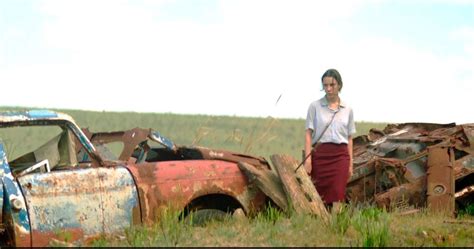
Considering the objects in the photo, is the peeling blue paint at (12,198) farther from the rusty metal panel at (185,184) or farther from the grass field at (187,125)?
the grass field at (187,125)

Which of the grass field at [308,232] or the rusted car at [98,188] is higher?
the rusted car at [98,188]

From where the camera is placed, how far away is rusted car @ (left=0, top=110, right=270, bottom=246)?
267 inches

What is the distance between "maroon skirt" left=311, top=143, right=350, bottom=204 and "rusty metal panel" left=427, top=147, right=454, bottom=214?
213 cm

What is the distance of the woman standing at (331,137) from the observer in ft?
26.5

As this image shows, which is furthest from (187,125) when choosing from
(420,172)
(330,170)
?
(330,170)

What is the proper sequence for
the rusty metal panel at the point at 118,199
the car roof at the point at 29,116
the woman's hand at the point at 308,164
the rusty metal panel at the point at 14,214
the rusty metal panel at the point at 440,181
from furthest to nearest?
the rusty metal panel at the point at 440,181
the woman's hand at the point at 308,164
the car roof at the point at 29,116
the rusty metal panel at the point at 118,199
the rusty metal panel at the point at 14,214

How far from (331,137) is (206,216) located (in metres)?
1.58

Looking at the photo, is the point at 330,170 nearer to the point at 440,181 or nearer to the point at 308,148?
the point at 308,148

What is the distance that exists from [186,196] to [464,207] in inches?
191

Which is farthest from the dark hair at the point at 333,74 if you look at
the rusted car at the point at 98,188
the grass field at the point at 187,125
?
the grass field at the point at 187,125

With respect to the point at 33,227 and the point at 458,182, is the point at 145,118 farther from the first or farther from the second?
the point at 33,227

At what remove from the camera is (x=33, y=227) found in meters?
6.77

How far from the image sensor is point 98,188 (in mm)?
7164

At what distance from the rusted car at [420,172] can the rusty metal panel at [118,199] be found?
3.87 m
